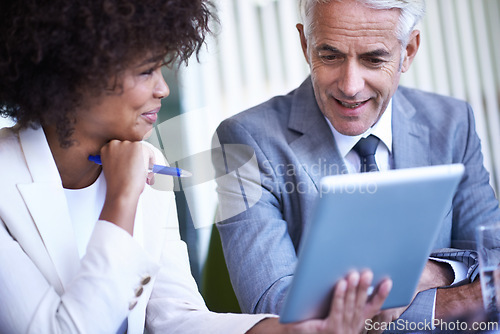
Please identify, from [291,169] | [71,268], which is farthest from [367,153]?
[71,268]

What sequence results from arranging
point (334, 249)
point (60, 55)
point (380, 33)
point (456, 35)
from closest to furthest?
point (334, 249) → point (60, 55) → point (380, 33) → point (456, 35)

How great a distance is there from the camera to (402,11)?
1.61 m

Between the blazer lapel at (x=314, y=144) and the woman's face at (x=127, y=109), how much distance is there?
1.86 feet

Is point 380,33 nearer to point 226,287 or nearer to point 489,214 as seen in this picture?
point 489,214

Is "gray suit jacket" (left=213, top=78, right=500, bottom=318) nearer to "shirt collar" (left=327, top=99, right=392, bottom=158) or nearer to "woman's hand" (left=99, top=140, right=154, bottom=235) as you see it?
"shirt collar" (left=327, top=99, right=392, bottom=158)

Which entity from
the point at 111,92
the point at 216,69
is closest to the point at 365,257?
the point at 111,92

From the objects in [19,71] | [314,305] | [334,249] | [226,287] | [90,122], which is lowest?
[226,287]

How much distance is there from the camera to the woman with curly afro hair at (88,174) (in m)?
1.02

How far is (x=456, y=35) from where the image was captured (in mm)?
3635

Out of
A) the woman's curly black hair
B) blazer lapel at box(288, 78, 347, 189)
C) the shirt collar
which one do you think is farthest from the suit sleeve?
the woman's curly black hair

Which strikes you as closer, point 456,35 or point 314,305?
point 314,305

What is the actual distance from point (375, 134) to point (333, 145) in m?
0.14

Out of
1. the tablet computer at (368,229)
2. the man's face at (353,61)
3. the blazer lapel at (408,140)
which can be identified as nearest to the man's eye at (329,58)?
the man's face at (353,61)

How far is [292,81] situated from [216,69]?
0.47 metres
